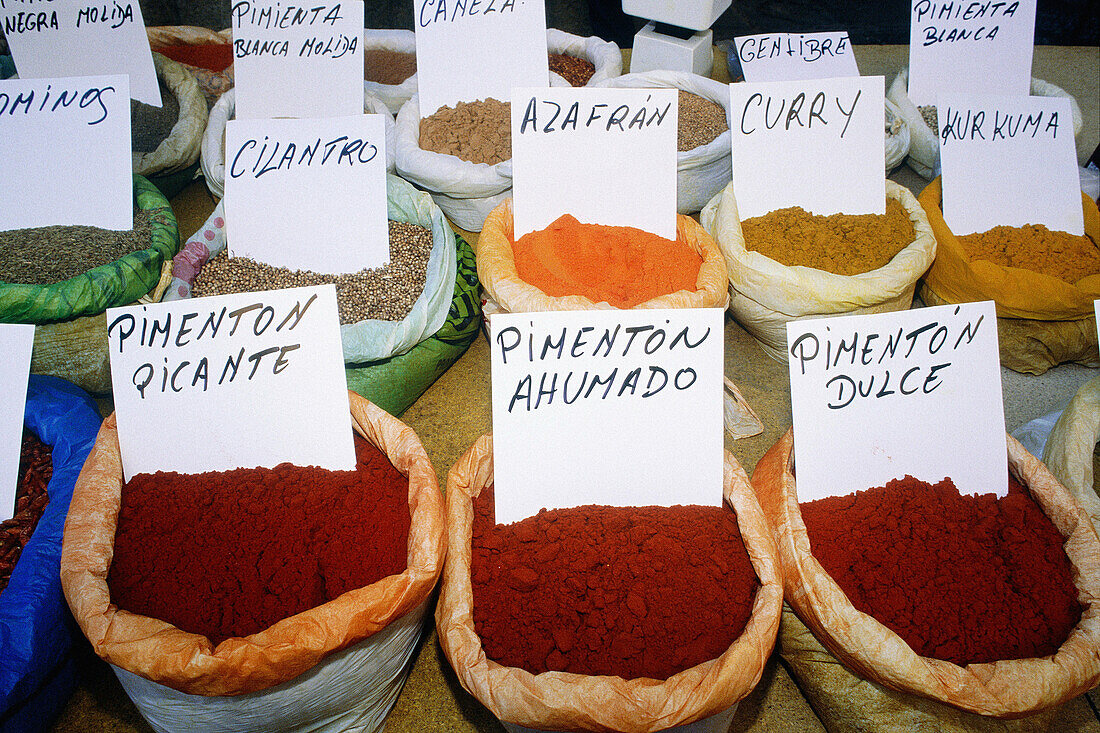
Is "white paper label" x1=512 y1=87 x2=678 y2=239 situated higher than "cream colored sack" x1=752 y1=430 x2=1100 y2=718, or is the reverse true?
"white paper label" x1=512 y1=87 x2=678 y2=239

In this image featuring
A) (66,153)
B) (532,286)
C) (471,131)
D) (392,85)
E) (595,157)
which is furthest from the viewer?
(392,85)

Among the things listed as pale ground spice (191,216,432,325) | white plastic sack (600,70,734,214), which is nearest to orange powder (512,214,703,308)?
pale ground spice (191,216,432,325)

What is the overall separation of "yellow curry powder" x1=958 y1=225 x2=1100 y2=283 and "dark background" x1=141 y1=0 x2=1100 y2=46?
2.40 m

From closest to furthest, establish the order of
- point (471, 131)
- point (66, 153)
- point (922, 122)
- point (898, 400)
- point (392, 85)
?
point (898, 400)
point (66, 153)
point (471, 131)
point (922, 122)
point (392, 85)

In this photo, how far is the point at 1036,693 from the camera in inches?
38.2

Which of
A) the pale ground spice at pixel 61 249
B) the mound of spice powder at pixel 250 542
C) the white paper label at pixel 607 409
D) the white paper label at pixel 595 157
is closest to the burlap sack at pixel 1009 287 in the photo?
the white paper label at pixel 595 157

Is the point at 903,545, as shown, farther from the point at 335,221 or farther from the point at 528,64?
the point at 528,64

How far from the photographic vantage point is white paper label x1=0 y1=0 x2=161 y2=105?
199 centimetres

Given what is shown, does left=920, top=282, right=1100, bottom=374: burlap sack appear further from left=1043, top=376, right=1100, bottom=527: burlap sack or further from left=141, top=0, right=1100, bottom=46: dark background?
left=141, top=0, right=1100, bottom=46: dark background

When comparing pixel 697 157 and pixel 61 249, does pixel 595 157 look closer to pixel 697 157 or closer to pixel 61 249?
pixel 697 157

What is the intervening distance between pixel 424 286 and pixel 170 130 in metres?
1.26

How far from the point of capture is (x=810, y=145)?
1784 millimetres

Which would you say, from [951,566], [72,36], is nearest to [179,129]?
[72,36]

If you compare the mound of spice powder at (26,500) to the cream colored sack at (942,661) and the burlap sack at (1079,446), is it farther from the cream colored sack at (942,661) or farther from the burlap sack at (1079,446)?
the burlap sack at (1079,446)
